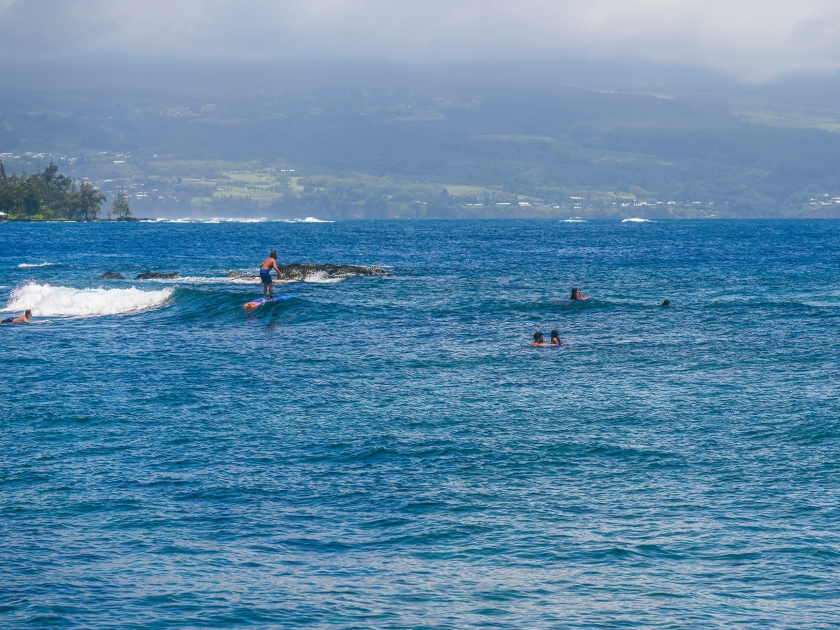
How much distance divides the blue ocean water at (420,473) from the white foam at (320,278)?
70.5 feet

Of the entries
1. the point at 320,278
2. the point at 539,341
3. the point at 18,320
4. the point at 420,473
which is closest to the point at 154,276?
the point at 320,278

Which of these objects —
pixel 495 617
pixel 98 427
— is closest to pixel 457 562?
pixel 495 617

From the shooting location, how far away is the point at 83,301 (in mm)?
53844

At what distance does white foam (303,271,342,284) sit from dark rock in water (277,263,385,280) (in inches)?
15.4

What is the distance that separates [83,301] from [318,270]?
22.6 metres

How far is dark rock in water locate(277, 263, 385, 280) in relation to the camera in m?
72.1

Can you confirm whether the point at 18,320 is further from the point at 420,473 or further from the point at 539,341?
the point at 420,473

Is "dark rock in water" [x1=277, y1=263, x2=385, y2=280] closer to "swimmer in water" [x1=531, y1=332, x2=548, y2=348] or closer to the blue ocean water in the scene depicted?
the blue ocean water

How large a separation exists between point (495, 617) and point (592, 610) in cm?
159

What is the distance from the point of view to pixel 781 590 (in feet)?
51.9

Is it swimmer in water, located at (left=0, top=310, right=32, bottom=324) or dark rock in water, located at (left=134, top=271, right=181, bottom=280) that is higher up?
dark rock in water, located at (left=134, top=271, right=181, bottom=280)

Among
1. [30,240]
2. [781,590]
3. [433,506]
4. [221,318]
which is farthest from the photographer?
[30,240]

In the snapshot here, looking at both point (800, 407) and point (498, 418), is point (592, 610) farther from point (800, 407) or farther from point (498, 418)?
point (800, 407)

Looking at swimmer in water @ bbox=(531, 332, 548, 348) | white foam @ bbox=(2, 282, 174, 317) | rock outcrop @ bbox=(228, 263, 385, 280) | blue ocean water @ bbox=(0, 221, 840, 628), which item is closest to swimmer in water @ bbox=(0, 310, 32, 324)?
blue ocean water @ bbox=(0, 221, 840, 628)
